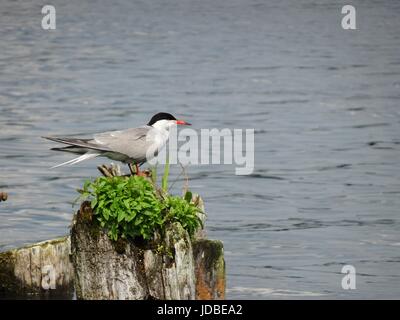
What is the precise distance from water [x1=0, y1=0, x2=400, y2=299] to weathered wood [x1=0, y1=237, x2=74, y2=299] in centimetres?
363

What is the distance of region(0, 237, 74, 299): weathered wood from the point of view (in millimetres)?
11266

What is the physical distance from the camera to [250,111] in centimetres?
3080

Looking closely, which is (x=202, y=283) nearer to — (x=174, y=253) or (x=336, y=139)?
(x=174, y=253)

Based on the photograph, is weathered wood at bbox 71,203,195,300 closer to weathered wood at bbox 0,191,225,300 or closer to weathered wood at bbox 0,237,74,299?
weathered wood at bbox 0,191,225,300

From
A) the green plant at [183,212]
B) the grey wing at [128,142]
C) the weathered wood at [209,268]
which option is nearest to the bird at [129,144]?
the grey wing at [128,142]

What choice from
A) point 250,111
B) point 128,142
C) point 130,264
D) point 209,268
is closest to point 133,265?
point 130,264

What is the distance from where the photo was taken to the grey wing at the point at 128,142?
12062mm

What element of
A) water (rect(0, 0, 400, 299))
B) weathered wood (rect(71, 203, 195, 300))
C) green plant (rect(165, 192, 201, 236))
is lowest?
weathered wood (rect(71, 203, 195, 300))

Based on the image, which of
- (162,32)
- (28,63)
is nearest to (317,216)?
(28,63)

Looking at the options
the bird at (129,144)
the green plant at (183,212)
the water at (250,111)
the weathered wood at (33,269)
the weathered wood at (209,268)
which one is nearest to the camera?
the green plant at (183,212)

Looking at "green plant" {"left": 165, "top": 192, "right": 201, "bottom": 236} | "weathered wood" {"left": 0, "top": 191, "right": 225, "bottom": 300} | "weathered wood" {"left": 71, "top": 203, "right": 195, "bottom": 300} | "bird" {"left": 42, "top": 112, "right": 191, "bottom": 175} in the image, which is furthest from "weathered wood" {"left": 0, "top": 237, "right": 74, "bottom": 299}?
"green plant" {"left": 165, "top": 192, "right": 201, "bottom": 236}

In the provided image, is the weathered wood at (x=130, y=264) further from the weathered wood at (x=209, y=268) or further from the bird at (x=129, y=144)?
the bird at (x=129, y=144)

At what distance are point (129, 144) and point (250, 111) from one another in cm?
1885

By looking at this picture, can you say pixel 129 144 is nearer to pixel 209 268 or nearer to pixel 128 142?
pixel 128 142
